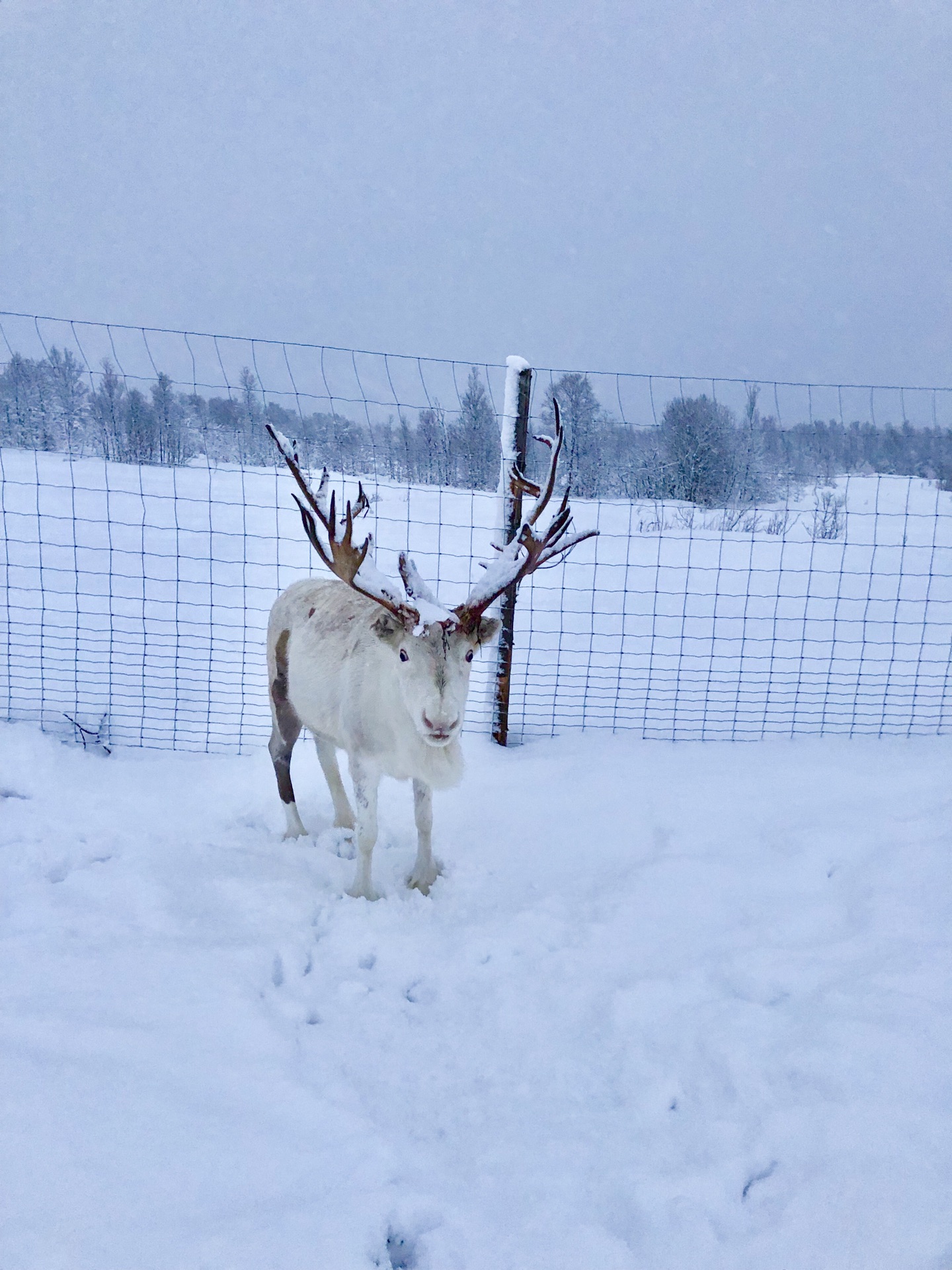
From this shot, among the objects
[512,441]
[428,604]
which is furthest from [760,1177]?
[512,441]

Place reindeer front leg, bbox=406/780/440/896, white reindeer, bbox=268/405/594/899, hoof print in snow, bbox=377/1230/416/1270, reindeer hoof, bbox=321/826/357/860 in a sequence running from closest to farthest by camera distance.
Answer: hoof print in snow, bbox=377/1230/416/1270 → white reindeer, bbox=268/405/594/899 → reindeer front leg, bbox=406/780/440/896 → reindeer hoof, bbox=321/826/357/860

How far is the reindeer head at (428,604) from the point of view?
3.13 meters

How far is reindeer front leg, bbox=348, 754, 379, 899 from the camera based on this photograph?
352cm

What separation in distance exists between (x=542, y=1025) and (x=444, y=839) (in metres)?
1.51

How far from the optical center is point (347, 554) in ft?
11.0

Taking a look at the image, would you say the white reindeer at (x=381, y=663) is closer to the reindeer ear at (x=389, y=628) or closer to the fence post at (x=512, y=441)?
the reindeer ear at (x=389, y=628)

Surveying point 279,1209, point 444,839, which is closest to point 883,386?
point 444,839

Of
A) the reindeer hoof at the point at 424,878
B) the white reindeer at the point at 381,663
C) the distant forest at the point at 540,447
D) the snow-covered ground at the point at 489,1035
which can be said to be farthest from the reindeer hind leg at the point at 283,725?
the distant forest at the point at 540,447

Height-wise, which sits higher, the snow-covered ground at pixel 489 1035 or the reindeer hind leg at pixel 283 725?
the reindeer hind leg at pixel 283 725

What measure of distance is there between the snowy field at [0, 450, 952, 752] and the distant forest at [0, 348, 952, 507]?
0.85 meters

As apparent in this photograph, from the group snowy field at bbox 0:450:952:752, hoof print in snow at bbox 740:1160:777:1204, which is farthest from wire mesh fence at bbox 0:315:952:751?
hoof print in snow at bbox 740:1160:777:1204

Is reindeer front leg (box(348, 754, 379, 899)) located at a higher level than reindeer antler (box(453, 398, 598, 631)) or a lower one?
lower

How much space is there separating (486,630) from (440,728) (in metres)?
0.56

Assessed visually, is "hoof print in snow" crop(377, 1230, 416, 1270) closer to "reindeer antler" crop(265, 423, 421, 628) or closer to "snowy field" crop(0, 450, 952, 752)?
"reindeer antler" crop(265, 423, 421, 628)
